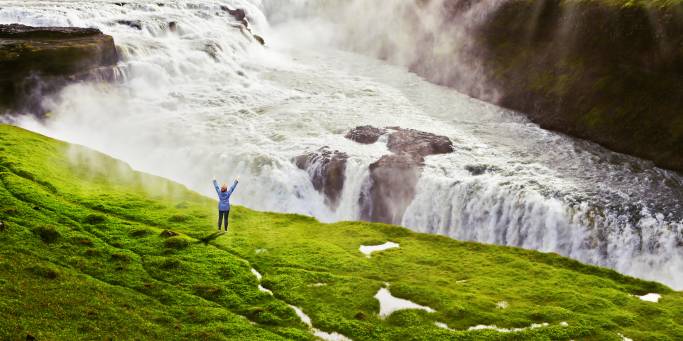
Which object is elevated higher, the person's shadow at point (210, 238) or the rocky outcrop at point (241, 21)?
the rocky outcrop at point (241, 21)

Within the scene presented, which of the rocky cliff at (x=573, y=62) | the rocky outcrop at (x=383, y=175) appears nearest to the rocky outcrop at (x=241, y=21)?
the rocky cliff at (x=573, y=62)

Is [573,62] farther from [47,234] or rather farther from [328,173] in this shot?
[47,234]

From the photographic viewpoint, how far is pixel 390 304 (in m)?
25.5

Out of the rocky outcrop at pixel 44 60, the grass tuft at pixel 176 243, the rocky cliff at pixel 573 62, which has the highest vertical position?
the rocky cliff at pixel 573 62

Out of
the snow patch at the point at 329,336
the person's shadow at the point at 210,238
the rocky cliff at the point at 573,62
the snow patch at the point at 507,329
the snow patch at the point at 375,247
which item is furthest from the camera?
the rocky cliff at the point at 573,62

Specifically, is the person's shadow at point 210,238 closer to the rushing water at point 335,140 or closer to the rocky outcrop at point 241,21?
the rushing water at point 335,140

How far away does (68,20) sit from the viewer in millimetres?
71438

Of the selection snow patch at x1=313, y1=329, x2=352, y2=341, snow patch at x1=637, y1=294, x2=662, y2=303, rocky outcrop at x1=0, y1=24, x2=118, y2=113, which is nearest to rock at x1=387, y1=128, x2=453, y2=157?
snow patch at x1=637, y1=294, x2=662, y2=303

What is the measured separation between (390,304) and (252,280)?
652 cm

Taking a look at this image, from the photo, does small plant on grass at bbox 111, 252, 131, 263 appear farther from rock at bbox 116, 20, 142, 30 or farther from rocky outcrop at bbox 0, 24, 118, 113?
rock at bbox 116, 20, 142, 30

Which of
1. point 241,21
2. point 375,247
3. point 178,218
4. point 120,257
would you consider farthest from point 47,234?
point 241,21

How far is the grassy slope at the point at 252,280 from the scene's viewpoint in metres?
22.4

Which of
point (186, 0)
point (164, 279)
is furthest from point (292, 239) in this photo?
point (186, 0)

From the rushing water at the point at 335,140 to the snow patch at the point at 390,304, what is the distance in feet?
64.7
